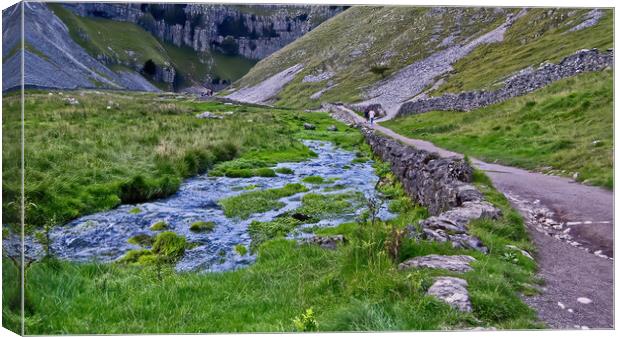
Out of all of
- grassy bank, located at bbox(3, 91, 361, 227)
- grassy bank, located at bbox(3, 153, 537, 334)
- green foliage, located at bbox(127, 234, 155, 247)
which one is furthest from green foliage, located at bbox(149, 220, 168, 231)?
grassy bank, located at bbox(3, 153, 537, 334)

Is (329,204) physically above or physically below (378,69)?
below

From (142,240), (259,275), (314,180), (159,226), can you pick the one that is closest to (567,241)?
(259,275)

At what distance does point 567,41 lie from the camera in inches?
334

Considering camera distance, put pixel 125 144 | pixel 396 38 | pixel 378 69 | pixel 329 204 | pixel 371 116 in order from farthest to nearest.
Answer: pixel 125 144 → pixel 396 38 → pixel 378 69 → pixel 371 116 → pixel 329 204

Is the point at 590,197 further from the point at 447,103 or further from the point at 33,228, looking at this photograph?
the point at 33,228

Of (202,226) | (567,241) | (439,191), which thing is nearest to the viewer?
(567,241)

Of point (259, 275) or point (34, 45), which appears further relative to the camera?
point (34, 45)

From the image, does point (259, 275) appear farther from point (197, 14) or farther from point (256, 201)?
point (197, 14)

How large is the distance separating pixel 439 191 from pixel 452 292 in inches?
170

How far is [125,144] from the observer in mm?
15031

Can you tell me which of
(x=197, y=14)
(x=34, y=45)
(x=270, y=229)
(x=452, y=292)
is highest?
(x=197, y=14)

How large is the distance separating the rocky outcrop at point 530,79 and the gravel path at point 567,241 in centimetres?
136

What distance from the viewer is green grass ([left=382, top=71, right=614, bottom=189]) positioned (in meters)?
7.00

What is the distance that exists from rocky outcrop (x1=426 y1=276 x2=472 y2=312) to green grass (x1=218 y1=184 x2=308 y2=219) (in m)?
4.31
